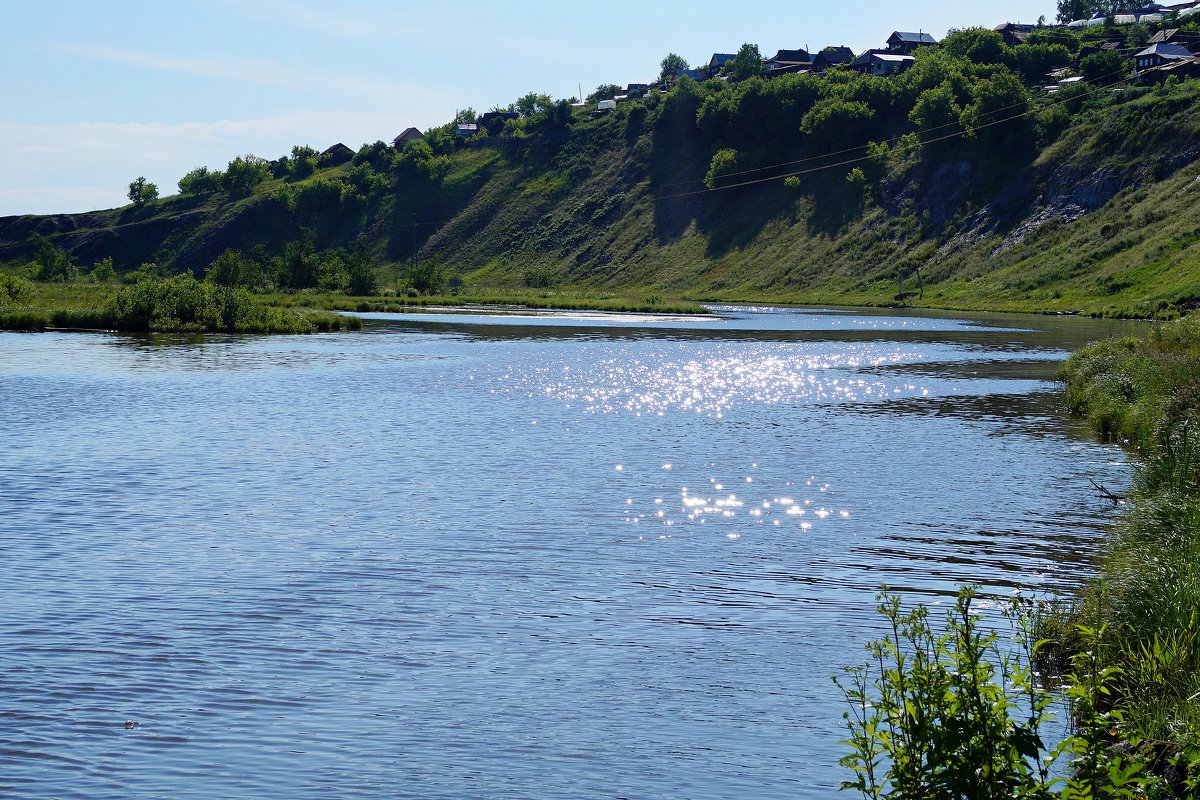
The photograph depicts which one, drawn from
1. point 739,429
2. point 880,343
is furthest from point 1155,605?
point 880,343

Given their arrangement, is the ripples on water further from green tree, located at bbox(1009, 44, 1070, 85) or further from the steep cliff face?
green tree, located at bbox(1009, 44, 1070, 85)

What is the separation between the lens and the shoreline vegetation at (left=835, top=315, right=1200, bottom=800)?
937 centimetres

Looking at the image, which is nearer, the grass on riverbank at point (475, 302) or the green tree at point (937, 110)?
the grass on riverbank at point (475, 302)

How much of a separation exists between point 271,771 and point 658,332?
93488 mm

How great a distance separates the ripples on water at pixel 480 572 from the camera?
13930 mm

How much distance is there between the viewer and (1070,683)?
49.0 feet

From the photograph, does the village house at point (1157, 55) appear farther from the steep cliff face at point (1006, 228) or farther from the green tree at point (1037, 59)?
the steep cliff face at point (1006, 228)

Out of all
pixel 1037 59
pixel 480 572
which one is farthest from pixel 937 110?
pixel 480 572

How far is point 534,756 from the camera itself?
45.5 feet

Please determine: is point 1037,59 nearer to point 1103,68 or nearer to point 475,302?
point 1103,68

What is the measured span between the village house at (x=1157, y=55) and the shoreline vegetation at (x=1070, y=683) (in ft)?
555

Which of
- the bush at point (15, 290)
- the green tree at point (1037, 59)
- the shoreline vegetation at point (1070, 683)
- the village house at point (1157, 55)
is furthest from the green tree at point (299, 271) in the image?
the shoreline vegetation at point (1070, 683)

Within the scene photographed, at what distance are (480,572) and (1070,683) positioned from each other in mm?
10977

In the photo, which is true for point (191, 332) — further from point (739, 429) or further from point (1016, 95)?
point (1016, 95)
